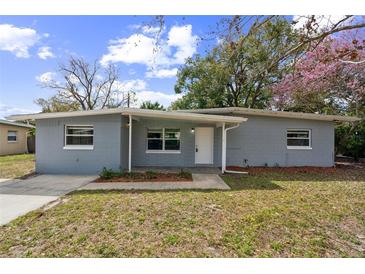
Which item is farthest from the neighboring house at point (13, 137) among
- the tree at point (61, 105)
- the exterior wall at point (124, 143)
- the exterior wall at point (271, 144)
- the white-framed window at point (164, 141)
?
the exterior wall at point (271, 144)

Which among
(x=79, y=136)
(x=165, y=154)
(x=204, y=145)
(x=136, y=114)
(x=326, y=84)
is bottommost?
(x=165, y=154)

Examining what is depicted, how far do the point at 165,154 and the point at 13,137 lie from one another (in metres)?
16.0

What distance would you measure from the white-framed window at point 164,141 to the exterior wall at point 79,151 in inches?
102

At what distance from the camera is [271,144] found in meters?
13.0

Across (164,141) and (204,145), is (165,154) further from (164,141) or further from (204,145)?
(204,145)

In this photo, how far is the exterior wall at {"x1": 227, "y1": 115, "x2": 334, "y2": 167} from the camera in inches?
508

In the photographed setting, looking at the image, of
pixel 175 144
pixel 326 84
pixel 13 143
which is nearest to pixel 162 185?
pixel 175 144

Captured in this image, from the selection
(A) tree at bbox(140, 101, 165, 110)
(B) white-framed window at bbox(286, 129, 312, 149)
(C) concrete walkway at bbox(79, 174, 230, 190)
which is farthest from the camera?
(A) tree at bbox(140, 101, 165, 110)

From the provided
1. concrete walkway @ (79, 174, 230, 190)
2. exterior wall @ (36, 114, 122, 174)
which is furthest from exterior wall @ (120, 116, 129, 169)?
concrete walkway @ (79, 174, 230, 190)

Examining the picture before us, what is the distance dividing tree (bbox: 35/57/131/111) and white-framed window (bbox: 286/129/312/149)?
23.8 metres

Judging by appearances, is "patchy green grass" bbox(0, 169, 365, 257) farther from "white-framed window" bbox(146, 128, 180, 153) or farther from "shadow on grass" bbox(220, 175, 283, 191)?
"white-framed window" bbox(146, 128, 180, 153)

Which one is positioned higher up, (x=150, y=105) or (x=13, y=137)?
(x=150, y=105)

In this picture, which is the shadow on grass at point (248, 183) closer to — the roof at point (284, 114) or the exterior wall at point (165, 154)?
the exterior wall at point (165, 154)

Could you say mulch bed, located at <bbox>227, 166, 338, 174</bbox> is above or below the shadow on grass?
above
